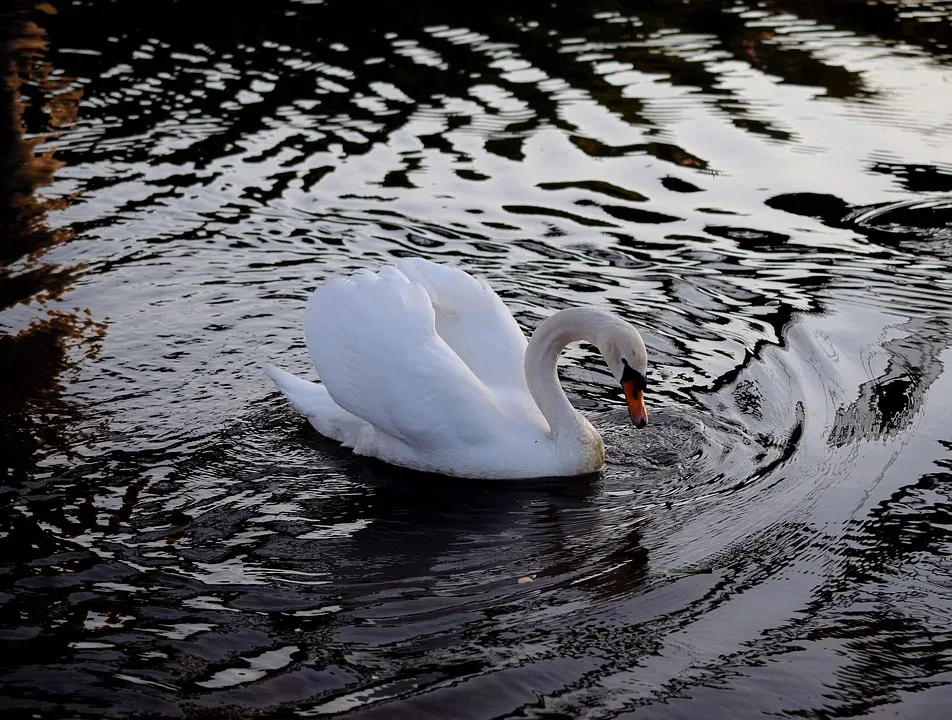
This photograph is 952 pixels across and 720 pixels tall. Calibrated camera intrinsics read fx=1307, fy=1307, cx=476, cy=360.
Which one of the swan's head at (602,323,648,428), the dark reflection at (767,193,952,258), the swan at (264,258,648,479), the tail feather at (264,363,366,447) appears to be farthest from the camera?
the dark reflection at (767,193,952,258)

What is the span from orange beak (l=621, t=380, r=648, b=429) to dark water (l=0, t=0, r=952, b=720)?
40 cm

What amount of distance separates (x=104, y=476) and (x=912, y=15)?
515 inches

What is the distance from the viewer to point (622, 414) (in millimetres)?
7637

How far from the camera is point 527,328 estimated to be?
867cm

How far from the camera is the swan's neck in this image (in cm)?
677

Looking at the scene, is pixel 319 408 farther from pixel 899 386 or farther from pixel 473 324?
pixel 899 386

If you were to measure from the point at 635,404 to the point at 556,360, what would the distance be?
0.58m

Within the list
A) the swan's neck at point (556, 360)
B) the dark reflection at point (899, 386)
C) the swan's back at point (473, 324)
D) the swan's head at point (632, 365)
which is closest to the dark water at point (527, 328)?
the dark reflection at point (899, 386)

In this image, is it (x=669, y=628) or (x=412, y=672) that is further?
(x=669, y=628)

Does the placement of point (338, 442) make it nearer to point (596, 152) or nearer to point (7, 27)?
point (596, 152)

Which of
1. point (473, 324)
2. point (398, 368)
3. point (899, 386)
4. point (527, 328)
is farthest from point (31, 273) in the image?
point (899, 386)

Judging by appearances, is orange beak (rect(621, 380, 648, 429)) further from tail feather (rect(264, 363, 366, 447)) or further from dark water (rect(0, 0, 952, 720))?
tail feather (rect(264, 363, 366, 447))

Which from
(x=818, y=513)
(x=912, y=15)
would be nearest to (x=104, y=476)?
(x=818, y=513)

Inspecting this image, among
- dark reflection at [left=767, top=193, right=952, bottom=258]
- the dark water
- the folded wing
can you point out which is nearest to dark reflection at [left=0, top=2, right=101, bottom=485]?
the dark water
